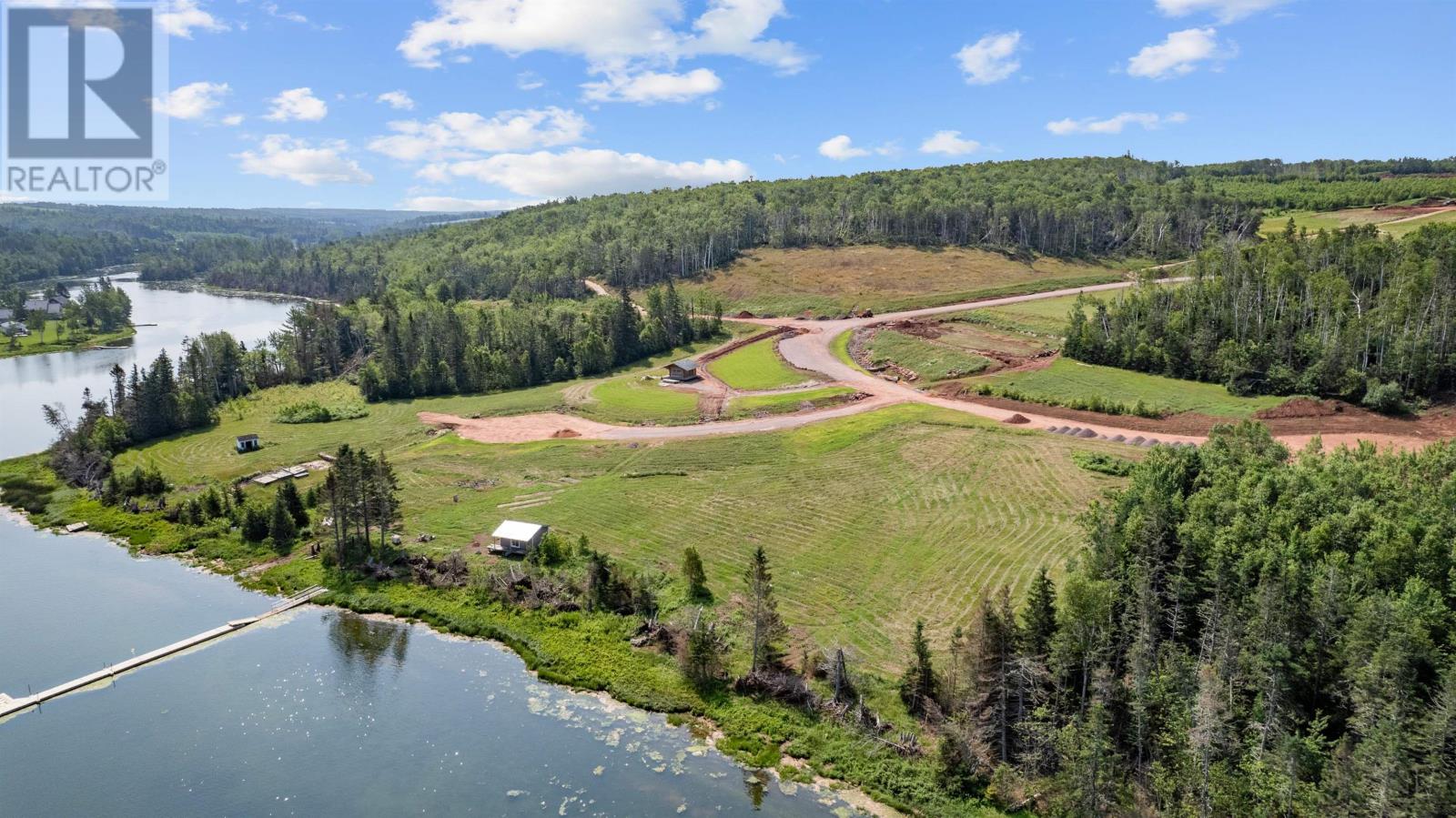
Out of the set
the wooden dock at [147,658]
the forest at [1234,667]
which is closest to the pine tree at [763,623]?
the forest at [1234,667]

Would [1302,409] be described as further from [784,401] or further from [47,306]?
[47,306]

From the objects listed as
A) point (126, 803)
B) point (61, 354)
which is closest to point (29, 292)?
point (61, 354)

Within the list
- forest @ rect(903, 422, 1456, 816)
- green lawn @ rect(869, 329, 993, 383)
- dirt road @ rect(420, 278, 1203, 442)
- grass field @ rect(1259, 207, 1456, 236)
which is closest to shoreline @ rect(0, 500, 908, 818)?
forest @ rect(903, 422, 1456, 816)

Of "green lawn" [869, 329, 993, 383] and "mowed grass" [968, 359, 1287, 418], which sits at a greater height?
"green lawn" [869, 329, 993, 383]

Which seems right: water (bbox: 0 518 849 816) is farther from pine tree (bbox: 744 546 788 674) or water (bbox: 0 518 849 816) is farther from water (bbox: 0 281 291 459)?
A: water (bbox: 0 281 291 459)

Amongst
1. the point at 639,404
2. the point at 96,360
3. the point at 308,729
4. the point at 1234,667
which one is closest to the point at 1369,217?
the point at 639,404

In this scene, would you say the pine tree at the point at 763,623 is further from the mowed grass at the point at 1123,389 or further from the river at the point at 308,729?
the mowed grass at the point at 1123,389
